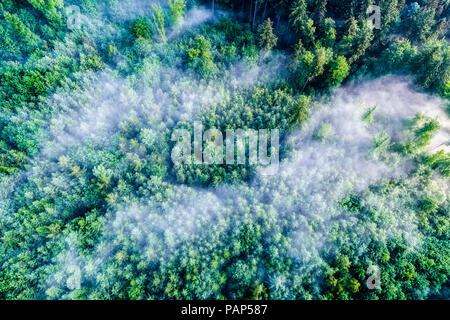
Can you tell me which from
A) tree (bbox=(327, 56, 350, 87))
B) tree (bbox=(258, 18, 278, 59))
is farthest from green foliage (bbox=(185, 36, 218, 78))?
tree (bbox=(327, 56, 350, 87))

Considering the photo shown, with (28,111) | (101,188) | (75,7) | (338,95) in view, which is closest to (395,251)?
(338,95)

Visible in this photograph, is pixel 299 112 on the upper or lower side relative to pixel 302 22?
lower

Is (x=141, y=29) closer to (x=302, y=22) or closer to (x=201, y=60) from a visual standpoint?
(x=201, y=60)

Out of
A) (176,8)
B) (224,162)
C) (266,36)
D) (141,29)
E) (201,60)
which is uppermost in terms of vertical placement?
(176,8)

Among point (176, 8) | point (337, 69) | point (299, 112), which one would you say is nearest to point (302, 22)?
point (337, 69)

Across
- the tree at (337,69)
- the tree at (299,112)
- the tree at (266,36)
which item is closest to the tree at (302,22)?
the tree at (266,36)

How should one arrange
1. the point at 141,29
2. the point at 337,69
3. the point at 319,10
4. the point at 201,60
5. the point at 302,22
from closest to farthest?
the point at 337,69
the point at 201,60
the point at 302,22
the point at 319,10
the point at 141,29

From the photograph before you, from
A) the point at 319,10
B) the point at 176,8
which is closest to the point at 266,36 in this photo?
the point at 319,10

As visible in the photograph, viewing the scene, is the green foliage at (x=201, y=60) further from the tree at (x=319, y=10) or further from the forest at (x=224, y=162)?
the tree at (x=319, y=10)

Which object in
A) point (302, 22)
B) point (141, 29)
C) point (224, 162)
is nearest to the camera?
point (224, 162)

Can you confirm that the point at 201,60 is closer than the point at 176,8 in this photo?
Yes
